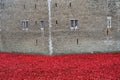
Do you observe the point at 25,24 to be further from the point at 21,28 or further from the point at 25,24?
the point at 21,28

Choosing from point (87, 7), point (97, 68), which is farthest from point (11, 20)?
point (97, 68)

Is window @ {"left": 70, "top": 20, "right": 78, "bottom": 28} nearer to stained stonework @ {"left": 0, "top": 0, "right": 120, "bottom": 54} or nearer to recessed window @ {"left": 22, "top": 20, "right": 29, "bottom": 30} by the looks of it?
stained stonework @ {"left": 0, "top": 0, "right": 120, "bottom": 54}

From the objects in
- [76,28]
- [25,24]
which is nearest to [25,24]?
[25,24]

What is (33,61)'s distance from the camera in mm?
24859

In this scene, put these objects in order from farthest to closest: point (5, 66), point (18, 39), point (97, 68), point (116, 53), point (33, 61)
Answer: point (18, 39) → point (116, 53) → point (33, 61) → point (5, 66) → point (97, 68)

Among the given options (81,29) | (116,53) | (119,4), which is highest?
(119,4)

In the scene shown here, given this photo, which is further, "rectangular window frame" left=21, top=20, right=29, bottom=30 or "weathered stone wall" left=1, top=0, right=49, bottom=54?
"rectangular window frame" left=21, top=20, right=29, bottom=30

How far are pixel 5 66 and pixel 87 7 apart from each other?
961 cm

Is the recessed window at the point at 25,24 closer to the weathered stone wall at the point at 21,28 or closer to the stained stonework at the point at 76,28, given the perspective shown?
the weathered stone wall at the point at 21,28

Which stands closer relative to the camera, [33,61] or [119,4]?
[33,61]

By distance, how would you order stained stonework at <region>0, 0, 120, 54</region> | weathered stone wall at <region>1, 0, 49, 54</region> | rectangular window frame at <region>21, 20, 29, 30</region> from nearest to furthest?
stained stonework at <region>0, 0, 120, 54</region> < weathered stone wall at <region>1, 0, 49, 54</region> < rectangular window frame at <region>21, 20, 29, 30</region>

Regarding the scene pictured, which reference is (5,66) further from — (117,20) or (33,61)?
(117,20)

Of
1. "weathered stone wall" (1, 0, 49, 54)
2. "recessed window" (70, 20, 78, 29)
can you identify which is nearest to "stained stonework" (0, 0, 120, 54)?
"weathered stone wall" (1, 0, 49, 54)

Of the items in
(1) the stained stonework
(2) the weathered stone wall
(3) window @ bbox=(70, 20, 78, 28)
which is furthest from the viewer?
(2) the weathered stone wall
